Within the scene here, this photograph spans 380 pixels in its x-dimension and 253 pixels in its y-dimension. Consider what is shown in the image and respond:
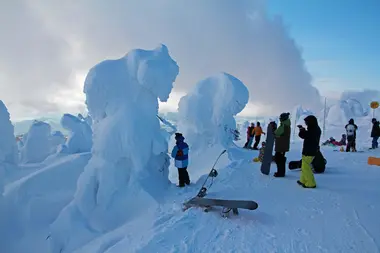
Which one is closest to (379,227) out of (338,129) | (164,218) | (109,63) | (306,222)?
(306,222)

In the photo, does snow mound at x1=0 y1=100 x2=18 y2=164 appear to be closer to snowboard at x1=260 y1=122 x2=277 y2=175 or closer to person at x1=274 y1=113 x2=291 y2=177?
snowboard at x1=260 y1=122 x2=277 y2=175

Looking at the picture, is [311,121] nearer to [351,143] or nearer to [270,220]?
[270,220]

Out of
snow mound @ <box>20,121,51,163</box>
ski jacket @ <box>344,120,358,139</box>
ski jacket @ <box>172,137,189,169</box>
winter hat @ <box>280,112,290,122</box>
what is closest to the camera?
winter hat @ <box>280,112,290,122</box>

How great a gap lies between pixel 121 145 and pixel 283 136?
15.8 ft

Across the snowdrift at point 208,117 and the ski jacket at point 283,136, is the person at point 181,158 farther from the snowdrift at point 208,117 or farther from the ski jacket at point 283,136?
the snowdrift at point 208,117

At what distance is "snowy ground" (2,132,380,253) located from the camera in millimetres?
4957

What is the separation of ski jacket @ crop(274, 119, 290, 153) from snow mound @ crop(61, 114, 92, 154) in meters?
24.8

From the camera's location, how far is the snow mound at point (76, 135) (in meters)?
29.9

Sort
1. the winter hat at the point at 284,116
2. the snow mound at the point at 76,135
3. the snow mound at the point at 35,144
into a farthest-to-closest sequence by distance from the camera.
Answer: the snow mound at the point at 76,135
the snow mound at the point at 35,144
the winter hat at the point at 284,116

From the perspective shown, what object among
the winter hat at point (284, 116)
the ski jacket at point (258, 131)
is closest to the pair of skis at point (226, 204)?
the winter hat at point (284, 116)

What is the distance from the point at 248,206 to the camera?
6.01 metres

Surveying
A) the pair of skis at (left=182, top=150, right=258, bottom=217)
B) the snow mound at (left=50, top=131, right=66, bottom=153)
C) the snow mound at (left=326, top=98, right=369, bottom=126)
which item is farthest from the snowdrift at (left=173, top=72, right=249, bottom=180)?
the snow mound at (left=326, top=98, right=369, bottom=126)

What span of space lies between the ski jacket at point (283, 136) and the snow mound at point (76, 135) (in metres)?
24.8

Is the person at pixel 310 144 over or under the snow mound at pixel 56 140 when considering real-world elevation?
over
